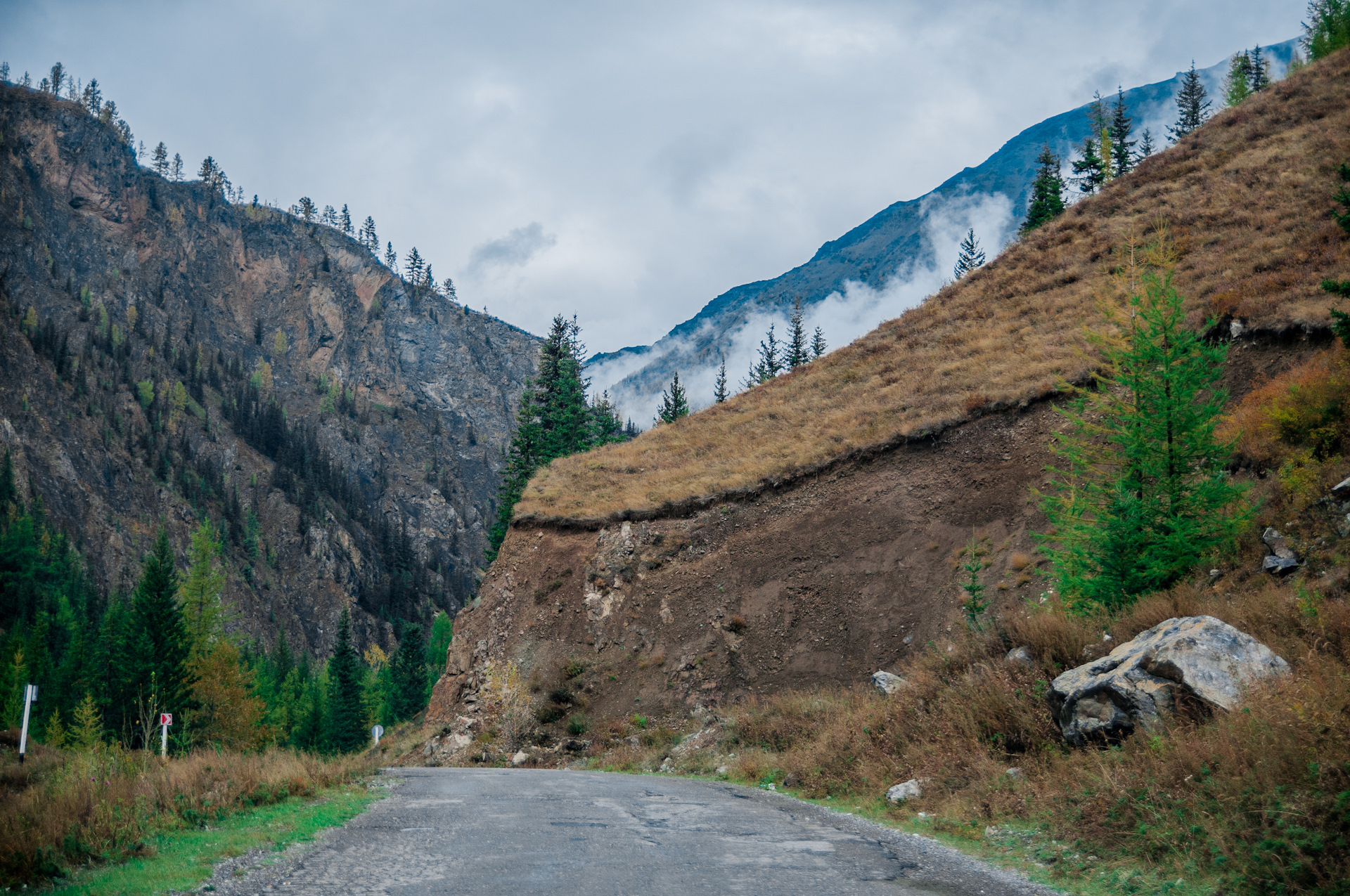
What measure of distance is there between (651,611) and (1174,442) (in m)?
18.1

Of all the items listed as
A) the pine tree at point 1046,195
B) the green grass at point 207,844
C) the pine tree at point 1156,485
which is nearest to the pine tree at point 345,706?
the green grass at point 207,844

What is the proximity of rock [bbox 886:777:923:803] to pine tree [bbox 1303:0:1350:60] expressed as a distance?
5455cm

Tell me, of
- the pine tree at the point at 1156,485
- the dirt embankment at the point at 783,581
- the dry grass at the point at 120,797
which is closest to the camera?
the dry grass at the point at 120,797

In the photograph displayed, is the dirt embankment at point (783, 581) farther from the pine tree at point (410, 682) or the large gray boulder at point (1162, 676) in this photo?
the pine tree at point (410, 682)

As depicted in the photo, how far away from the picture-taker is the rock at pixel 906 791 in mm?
10750

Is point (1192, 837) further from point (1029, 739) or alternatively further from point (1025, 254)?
point (1025, 254)

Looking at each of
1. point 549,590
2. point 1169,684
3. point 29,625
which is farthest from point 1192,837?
point 29,625

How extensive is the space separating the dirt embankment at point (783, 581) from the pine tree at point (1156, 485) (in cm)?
663

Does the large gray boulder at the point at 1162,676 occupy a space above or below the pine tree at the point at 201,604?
below

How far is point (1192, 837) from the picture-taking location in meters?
6.64

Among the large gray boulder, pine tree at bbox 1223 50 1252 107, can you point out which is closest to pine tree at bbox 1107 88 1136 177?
pine tree at bbox 1223 50 1252 107

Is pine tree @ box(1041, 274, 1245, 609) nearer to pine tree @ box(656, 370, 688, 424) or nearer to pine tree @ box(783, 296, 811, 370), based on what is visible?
pine tree @ box(656, 370, 688, 424)

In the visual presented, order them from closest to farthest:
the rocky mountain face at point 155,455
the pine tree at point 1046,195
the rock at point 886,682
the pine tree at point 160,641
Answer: the rock at point 886,682
the pine tree at point 160,641
the pine tree at point 1046,195
the rocky mountain face at point 155,455

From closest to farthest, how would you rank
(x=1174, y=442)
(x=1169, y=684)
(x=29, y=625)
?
(x=1169, y=684), (x=1174, y=442), (x=29, y=625)
